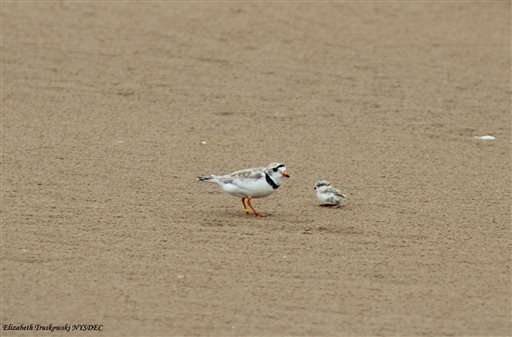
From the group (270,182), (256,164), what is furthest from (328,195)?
(256,164)

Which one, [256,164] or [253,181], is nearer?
[253,181]

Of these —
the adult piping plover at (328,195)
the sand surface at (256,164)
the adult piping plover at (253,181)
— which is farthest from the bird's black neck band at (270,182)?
the adult piping plover at (328,195)

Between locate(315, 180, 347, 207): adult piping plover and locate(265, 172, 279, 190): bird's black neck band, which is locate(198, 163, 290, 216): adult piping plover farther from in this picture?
locate(315, 180, 347, 207): adult piping plover

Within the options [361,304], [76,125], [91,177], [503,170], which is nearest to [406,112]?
[503,170]

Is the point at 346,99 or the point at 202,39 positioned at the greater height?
the point at 202,39

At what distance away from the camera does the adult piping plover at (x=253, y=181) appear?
10.5 m

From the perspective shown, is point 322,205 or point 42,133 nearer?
point 322,205

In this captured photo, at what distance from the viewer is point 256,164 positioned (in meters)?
13.2

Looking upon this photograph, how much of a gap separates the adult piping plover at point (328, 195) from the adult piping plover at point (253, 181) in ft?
1.87

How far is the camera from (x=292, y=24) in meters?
21.3

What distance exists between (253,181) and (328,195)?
91 centimetres

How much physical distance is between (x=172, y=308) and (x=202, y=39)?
12.4 metres

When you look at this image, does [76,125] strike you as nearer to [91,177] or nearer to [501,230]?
[91,177]

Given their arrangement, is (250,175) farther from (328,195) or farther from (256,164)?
(256,164)
